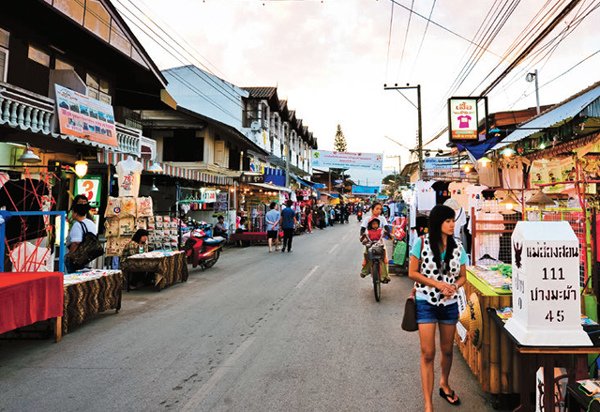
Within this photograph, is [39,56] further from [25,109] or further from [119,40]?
[25,109]

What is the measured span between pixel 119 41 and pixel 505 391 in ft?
44.1

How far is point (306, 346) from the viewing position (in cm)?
486

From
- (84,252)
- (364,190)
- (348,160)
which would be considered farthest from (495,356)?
(364,190)

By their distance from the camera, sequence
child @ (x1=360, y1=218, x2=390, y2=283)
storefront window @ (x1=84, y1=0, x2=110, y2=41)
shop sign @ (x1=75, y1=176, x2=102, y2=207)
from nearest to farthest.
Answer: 1. child @ (x1=360, y1=218, x2=390, y2=283)
2. storefront window @ (x1=84, y1=0, x2=110, y2=41)
3. shop sign @ (x1=75, y1=176, x2=102, y2=207)

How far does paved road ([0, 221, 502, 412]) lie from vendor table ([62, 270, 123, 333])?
0.21 meters

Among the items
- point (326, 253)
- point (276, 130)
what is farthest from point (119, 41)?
point (276, 130)

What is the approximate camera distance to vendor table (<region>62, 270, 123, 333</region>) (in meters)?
5.60

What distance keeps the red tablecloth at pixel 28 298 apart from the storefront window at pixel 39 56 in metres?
8.06

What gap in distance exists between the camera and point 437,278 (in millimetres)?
3316

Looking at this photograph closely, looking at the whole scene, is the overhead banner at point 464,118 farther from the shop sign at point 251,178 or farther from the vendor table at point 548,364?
the vendor table at point 548,364

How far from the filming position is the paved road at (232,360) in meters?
3.49

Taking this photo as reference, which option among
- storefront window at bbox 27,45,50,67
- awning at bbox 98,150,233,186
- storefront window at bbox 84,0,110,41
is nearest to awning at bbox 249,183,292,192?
awning at bbox 98,150,233,186

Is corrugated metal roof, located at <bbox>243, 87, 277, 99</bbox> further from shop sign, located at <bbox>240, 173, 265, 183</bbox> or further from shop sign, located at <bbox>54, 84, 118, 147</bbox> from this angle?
shop sign, located at <bbox>54, 84, 118, 147</bbox>

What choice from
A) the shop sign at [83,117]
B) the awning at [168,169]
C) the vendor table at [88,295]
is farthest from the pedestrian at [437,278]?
the awning at [168,169]
